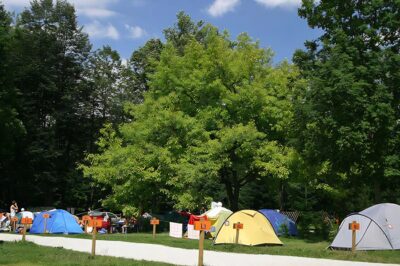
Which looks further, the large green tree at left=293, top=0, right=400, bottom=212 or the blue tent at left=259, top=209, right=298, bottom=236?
the blue tent at left=259, top=209, right=298, bottom=236

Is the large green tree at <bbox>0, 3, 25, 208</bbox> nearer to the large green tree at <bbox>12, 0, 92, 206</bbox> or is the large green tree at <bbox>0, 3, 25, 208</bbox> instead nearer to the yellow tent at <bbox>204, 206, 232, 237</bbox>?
the large green tree at <bbox>12, 0, 92, 206</bbox>

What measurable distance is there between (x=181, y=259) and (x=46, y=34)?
44576mm

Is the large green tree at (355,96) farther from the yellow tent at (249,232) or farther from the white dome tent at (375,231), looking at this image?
the yellow tent at (249,232)

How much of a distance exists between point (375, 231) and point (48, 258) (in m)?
11.4

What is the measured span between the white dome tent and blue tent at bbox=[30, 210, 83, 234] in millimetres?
14519

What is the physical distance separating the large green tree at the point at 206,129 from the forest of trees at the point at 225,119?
8 cm

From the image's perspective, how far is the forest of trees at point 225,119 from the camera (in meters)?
21.8

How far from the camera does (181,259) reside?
583 inches

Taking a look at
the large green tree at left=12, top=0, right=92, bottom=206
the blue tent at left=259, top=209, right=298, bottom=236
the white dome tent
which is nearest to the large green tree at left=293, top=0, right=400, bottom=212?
the white dome tent

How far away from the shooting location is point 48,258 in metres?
14.0

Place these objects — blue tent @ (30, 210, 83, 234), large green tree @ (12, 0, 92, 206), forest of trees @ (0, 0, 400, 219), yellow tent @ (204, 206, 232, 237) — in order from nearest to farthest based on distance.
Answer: forest of trees @ (0, 0, 400, 219), yellow tent @ (204, 206, 232, 237), blue tent @ (30, 210, 83, 234), large green tree @ (12, 0, 92, 206)

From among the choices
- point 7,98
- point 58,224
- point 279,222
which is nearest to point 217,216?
point 279,222

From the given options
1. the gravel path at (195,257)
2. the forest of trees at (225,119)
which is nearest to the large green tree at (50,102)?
the forest of trees at (225,119)

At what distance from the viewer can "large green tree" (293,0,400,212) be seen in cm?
2089
